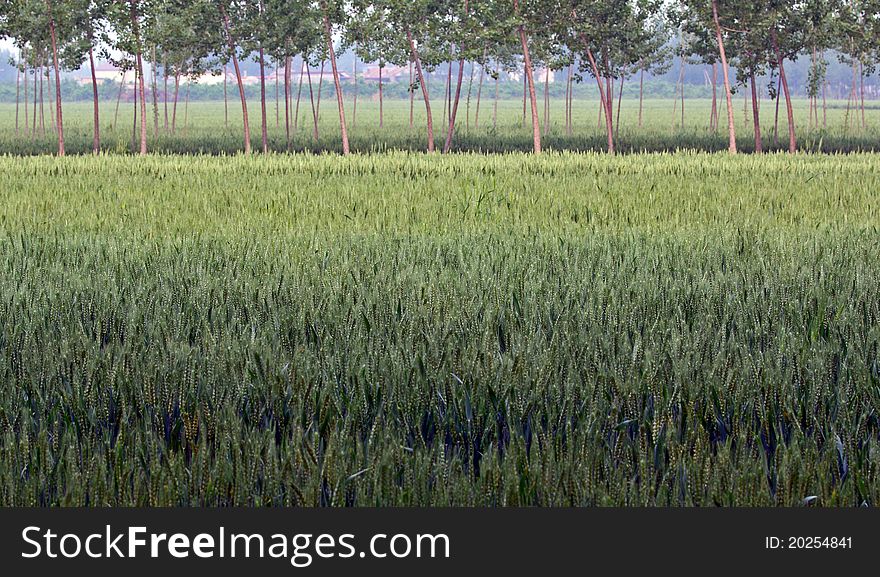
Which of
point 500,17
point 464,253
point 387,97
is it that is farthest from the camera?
point 387,97

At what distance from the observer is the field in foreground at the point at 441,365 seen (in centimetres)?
279

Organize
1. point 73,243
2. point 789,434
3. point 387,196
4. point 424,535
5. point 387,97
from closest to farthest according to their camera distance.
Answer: point 424,535 < point 789,434 < point 73,243 < point 387,196 < point 387,97

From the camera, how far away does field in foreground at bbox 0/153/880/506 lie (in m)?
2.79

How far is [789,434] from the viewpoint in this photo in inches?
131

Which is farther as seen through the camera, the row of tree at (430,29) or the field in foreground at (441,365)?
the row of tree at (430,29)

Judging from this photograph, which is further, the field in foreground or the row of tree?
the row of tree

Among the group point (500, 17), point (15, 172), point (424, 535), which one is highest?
point (500, 17)

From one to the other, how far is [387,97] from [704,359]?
12276 cm

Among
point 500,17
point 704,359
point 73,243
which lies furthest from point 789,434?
point 500,17

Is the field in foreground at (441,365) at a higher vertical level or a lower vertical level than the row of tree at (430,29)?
lower

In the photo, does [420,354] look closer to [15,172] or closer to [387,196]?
[387,196]

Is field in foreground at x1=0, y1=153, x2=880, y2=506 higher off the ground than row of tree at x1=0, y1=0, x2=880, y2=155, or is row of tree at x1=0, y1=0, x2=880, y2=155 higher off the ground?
row of tree at x1=0, y1=0, x2=880, y2=155

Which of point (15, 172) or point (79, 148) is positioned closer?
point (15, 172)

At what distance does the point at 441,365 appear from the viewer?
3922 millimetres
